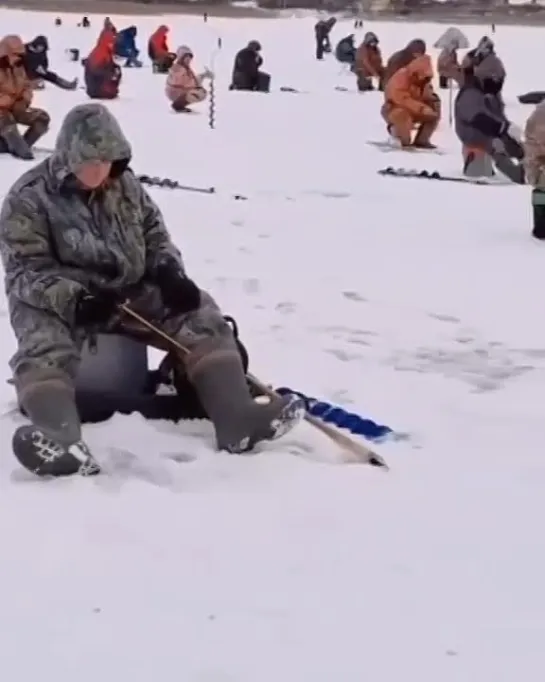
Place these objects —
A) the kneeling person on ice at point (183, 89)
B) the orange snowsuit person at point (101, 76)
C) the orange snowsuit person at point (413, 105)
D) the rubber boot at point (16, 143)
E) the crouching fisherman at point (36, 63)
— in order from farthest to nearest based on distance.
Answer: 1. the orange snowsuit person at point (101, 76)
2. the kneeling person on ice at point (183, 89)
3. the orange snowsuit person at point (413, 105)
4. the crouching fisherman at point (36, 63)
5. the rubber boot at point (16, 143)

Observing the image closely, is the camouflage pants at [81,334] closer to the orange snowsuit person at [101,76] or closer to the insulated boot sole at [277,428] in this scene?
the insulated boot sole at [277,428]

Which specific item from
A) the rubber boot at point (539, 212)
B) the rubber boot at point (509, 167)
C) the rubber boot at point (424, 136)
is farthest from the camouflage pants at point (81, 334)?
the rubber boot at point (424, 136)

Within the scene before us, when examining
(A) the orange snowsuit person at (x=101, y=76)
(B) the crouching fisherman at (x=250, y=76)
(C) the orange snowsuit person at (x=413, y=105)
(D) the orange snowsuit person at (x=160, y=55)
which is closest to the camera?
(C) the orange snowsuit person at (x=413, y=105)

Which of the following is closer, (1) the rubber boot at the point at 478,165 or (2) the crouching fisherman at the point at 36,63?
(1) the rubber boot at the point at 478,165

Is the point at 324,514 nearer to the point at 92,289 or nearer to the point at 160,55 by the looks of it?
the point at 92,289

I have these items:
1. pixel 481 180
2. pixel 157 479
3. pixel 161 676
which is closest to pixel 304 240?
pixel 481 180

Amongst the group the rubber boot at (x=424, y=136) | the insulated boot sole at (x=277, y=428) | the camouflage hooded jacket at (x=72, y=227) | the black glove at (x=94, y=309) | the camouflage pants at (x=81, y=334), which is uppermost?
the camouflage hooded jacket at (x=72, y=227)

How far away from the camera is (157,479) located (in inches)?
152

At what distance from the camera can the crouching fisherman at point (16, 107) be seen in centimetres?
1152

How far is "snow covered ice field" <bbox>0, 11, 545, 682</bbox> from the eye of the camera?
9.46ft

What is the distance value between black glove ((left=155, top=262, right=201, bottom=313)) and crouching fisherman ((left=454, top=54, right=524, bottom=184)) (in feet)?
23.5

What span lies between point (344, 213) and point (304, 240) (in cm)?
119

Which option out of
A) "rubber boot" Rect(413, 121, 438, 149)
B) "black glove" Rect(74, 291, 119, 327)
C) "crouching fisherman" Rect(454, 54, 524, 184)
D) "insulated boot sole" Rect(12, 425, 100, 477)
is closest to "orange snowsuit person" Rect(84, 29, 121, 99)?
"rubber boot" Rect(413, 121, 438, 149)

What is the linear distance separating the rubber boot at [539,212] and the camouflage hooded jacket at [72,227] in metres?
Answer: 4.29
